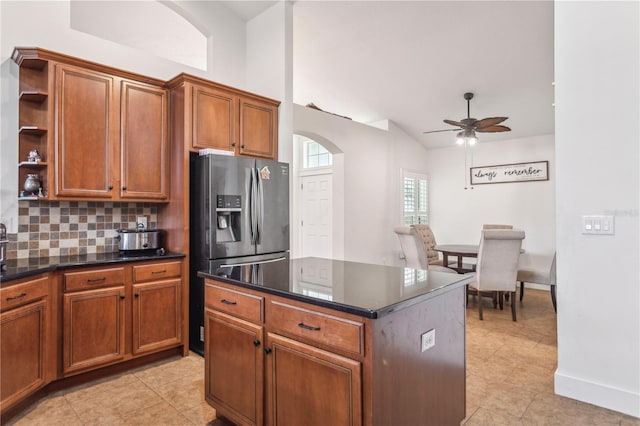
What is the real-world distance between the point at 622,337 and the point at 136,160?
368cm

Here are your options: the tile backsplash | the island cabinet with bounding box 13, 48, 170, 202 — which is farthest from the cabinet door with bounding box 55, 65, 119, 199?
the tile backsplash

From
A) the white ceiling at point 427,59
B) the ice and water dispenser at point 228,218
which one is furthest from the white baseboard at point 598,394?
the white ceiling at point 427,59

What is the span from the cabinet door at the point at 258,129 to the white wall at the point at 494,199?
4102 mm

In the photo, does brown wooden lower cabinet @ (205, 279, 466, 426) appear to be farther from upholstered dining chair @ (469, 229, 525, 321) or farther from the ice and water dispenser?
upholstered dining chair @ (469, 229, 525, 321)

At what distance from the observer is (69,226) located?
9.66ft

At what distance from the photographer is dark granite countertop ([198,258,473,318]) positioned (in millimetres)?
1362

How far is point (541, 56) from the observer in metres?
4.16

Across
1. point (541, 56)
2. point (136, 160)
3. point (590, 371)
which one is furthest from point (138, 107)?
point (541, 56)

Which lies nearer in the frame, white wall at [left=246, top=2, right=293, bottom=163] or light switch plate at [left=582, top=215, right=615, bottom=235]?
light switch plate at [left=582, top=215, right=615, bottom=235]

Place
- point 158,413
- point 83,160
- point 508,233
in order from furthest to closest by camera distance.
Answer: point 508,233 < point 83,160 < point 158,413

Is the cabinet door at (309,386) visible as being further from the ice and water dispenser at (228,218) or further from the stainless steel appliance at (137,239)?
the stainless steel appliance at (137,239)

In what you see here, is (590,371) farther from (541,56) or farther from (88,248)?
(88,248)

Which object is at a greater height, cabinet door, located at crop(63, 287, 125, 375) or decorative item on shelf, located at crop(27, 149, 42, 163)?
decorative item on shelf, located at crop(27, 149, 42, 163)

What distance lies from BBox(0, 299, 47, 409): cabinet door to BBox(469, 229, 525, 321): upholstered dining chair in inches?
150
